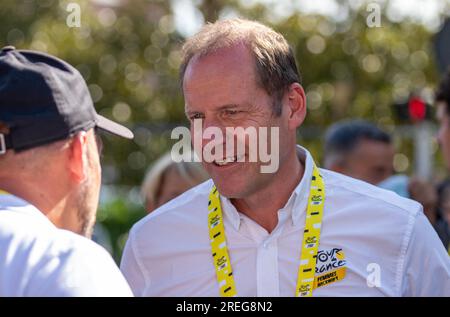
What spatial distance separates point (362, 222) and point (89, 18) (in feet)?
38.2

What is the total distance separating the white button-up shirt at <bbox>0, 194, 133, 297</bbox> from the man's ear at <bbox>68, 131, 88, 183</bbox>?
349 millimetres

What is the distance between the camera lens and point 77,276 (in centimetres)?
238

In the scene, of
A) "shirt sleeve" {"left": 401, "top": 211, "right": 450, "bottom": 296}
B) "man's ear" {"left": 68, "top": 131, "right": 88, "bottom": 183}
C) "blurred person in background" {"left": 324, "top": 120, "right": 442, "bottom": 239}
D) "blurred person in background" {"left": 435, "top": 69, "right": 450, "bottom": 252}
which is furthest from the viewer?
"blurred person in background" {"left": 324, "top": 120, "right": 442, "bottom": 239}

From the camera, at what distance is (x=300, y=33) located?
13.9m

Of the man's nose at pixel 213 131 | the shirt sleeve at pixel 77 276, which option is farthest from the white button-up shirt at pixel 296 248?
the shirt sleeve at pixel 77 276

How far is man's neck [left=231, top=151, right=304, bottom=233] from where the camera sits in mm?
3484

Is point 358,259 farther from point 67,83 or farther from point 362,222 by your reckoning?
point 67,83

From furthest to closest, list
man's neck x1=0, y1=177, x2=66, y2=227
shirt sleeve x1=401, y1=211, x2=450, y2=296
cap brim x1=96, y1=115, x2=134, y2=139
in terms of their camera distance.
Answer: shirt sleeve x1=401, y1=211, x2=450, y2=296, cap brim x1=96, y1=115, x2=134, y2=139, man's neck x1=0, y1=177, x2=66, y2=227

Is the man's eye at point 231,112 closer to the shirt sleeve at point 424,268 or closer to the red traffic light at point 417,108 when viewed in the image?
the shirt sleeve at point 424,268

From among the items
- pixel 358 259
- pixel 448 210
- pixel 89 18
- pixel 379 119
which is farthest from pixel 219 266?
pixel 89 18

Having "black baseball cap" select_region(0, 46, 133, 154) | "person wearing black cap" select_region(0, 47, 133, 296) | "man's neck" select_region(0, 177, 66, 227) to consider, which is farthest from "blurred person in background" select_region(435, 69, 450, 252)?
"man's neck" select_region(0, 177, 66, 227)

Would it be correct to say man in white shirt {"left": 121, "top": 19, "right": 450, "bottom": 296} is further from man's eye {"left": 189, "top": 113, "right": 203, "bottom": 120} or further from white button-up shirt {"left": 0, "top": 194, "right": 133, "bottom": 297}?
white button-up shirt {"left": 0, "top": 194, "right": 133, "bottom": 297}

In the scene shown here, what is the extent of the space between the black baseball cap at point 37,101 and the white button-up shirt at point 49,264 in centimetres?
30

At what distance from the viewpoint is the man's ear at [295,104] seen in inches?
142
